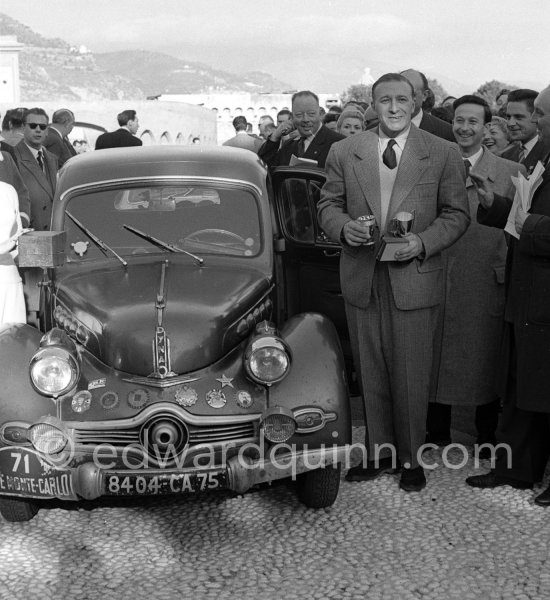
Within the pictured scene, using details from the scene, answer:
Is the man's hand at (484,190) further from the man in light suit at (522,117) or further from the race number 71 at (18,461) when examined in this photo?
the race number 71 at (18,461)

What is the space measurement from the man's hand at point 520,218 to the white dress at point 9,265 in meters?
3.27

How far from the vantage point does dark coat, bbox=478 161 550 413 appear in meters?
4.61

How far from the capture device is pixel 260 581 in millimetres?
3918

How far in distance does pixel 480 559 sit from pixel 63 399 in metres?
2.03

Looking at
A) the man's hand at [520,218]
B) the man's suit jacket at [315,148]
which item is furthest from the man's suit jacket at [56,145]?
the man's hand at [520,218]

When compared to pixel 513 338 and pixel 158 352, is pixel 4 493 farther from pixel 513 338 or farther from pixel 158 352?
pixel 513 338

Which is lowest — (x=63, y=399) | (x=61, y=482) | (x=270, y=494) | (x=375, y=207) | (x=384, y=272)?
(x=270, y=494)

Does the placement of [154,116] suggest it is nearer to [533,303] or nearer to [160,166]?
[160,166]

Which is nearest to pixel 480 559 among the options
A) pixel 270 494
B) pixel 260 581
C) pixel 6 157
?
pixel 260 581

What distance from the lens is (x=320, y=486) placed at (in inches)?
182

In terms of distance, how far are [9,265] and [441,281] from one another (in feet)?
9.51

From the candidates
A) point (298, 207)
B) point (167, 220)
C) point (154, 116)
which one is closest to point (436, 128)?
point (298, 207)

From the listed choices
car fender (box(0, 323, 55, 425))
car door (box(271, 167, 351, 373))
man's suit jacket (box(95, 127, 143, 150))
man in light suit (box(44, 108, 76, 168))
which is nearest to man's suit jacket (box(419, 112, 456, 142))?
car door (box(271, 167, 351, 373))

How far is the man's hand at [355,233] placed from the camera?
470 centimetres
